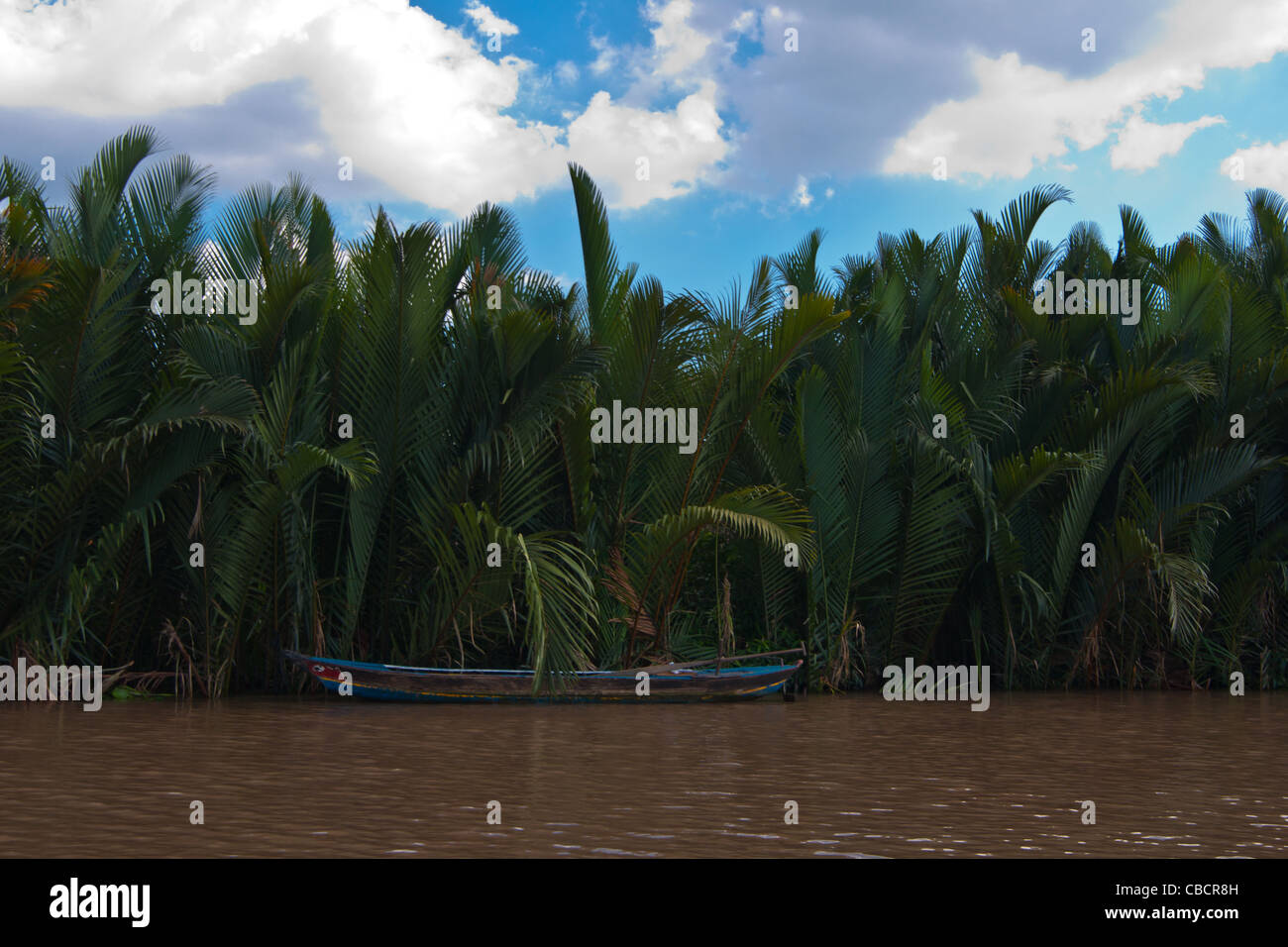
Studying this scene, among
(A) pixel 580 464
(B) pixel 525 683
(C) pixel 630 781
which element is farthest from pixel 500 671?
(C) pixel 630 781

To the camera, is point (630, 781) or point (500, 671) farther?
point (500, 671)

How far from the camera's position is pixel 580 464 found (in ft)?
40.8

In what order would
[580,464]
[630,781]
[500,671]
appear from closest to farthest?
[630,781] → [500,671] → [580,464]

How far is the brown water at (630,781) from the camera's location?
545 centimetres

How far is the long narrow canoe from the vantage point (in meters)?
11.6

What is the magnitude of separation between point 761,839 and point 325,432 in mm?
8378

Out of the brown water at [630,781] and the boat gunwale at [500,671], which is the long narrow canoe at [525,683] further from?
the brown water at [630,781]

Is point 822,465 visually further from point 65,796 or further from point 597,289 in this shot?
point 65,796

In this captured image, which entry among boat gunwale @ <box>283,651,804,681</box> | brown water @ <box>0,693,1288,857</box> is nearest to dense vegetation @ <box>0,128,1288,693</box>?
boat gunwale @ <box>283,651,804,681</box>

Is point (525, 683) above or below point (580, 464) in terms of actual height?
below

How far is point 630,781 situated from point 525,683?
480 cm

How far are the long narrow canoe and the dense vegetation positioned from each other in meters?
0.46

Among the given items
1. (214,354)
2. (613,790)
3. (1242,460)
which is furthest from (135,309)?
(1242,460)

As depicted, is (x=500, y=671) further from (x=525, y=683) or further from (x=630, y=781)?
A: (x=630, y=781)
